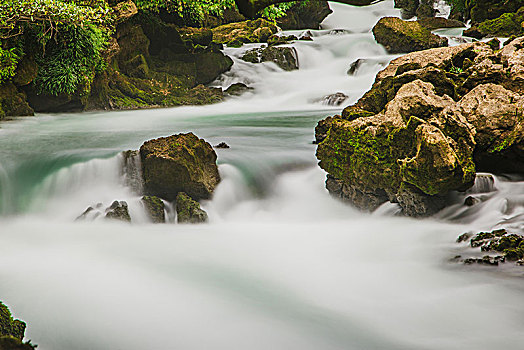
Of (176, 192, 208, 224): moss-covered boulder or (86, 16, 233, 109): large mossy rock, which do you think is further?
(86, 16, 233, 109): large mossy rock

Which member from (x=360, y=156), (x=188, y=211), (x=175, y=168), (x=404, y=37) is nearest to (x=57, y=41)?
(x=175, y=168)

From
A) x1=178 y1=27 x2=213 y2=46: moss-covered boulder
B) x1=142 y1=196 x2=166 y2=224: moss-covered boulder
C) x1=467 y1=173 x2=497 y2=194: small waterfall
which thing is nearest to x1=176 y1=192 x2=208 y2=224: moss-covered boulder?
x1=142 y1=196 x2=166 y2=224: moss-covered boulder

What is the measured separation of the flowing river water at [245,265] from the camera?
11.8 feet

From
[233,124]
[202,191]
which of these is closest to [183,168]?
[202,191]

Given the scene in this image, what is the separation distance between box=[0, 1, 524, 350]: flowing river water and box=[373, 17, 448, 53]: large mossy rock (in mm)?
10478

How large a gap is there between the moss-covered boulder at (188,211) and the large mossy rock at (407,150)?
1.96m

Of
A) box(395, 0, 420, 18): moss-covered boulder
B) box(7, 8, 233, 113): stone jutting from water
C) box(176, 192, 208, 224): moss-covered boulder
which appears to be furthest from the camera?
box(395, 0, 420, 18): moss-covered boulder

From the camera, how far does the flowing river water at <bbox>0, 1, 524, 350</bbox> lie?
11.8 feet

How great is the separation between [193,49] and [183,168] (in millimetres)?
12531

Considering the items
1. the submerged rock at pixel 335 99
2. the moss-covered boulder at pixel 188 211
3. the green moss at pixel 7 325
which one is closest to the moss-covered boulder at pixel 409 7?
the submerged rock at pixel 335 99

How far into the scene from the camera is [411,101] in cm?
574

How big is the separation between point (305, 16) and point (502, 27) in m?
15.5

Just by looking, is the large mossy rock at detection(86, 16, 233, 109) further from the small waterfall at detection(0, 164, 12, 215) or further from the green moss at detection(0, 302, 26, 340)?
the green moss at detection(0, 302, 26, 340)

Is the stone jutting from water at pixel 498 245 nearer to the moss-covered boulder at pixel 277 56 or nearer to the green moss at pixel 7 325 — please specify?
the green moss at pixel 7 325
